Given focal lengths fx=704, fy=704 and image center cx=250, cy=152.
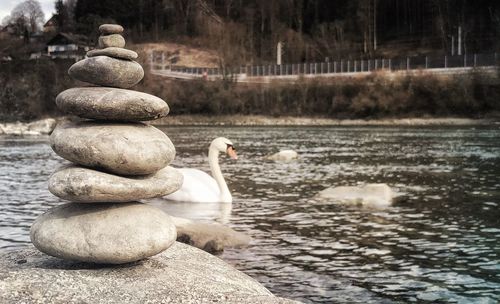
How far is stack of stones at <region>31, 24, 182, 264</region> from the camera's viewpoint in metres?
8.17

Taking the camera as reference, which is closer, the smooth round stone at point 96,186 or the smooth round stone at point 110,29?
the smooth round stone at point 96,186

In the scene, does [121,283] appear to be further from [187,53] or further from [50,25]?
[50,25]

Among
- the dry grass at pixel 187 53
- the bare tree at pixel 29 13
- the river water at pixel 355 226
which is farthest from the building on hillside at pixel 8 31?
the river water at pixel 355 226

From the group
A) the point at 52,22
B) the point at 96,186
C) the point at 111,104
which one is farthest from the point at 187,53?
the point at 96,186

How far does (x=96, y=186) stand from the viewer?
813 cm

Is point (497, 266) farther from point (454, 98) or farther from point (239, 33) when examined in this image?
point (239, 33)

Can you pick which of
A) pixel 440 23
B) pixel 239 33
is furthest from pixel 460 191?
pixel 239 33

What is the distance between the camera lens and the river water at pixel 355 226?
10695 millimetres

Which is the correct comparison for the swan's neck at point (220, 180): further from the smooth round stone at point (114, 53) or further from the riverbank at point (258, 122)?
the riverbank at point (258, 122)

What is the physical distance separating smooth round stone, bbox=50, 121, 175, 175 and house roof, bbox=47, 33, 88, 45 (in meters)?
133

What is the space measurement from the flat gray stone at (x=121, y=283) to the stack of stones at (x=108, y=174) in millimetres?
256

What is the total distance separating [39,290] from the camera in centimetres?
739

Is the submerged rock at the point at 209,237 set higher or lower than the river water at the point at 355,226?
higher

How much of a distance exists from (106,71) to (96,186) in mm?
1657
